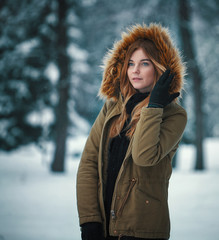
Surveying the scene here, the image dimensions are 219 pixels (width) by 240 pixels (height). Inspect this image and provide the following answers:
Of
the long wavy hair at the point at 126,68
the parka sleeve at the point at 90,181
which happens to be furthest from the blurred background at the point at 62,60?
the long wavy hair at the point at 126,68

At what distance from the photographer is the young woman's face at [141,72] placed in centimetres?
205

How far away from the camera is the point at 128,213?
6.09 ft

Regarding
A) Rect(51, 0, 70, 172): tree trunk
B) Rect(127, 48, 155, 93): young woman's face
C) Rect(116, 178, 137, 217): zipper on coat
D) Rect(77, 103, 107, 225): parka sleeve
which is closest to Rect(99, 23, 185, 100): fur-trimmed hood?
Rect(127, 48, 155, 93): young woman's face

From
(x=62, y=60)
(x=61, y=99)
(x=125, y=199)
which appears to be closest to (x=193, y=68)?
(x=62, y=60)

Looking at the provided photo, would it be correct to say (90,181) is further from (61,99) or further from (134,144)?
(61,99)

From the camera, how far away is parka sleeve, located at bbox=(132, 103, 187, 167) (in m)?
1.77

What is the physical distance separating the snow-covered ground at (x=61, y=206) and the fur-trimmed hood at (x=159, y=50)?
272cm

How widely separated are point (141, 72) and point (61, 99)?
25.9ft

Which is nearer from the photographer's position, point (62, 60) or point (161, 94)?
point (161, 94)

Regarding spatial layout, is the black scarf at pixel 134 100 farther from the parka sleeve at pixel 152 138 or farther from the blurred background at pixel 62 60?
the blurred background at pixel 62 60

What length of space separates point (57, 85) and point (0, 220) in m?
5.65

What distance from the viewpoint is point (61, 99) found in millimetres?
9727

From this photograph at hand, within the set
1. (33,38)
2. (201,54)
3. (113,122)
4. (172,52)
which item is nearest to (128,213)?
(113,122)

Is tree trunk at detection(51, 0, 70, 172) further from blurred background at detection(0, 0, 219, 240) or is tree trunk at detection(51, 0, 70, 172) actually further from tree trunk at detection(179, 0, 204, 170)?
tree trunk at detection(179, 0, 204, 170)
